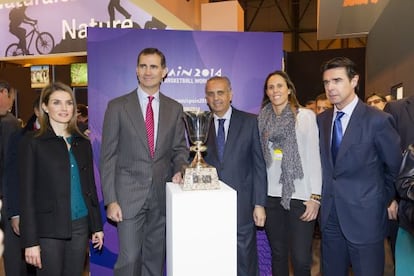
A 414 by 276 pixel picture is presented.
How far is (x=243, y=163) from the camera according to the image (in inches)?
110

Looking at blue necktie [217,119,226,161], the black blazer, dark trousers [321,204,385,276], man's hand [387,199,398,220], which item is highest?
blue necktie [217,119,226,161]

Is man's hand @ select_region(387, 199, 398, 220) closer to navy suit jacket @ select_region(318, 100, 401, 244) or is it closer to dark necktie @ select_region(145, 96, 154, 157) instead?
navy suit jacket @ select_region(318, 100, 401, 244)

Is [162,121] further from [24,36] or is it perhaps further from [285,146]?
[24,36]

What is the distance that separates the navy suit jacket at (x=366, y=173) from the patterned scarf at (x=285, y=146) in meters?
0.30

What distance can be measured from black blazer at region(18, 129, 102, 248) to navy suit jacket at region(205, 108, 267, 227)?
0.99 m

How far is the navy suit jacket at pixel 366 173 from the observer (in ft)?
7.82

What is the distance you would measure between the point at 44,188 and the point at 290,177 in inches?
58.8

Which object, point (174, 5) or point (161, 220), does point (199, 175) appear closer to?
point (161, 220)

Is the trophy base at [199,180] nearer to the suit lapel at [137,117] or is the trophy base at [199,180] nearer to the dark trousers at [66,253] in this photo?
the suit lapel at [137,117]

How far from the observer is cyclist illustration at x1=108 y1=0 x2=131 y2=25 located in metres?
5.91

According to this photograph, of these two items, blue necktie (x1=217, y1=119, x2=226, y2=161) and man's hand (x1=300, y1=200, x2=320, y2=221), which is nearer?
man's hand (x1=300, y1=200, x2=320, y2=221)

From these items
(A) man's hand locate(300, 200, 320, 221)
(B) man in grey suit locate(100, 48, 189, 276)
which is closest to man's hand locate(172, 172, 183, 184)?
(B) man in grey suit locate(100, 48, 189, 276)

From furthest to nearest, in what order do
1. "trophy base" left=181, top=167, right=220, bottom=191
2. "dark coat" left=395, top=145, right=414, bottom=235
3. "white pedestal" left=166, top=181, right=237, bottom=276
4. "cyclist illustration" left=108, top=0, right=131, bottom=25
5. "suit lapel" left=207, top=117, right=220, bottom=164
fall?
"cyclist illustration" left=108, top=0, right=131, bottom=25, "suit lapel" left=207, top=117, right=220, bottom=164, "trophy base" left=181, top=167, right=220, bottom=191, "white pedestal" left=166, top=181, right=237, bottom=276, "dark coat" left=395, top=145, right=414, bottom=235

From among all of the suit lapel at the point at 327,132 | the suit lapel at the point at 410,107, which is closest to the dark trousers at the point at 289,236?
the suit lapel at the point at 327,132
